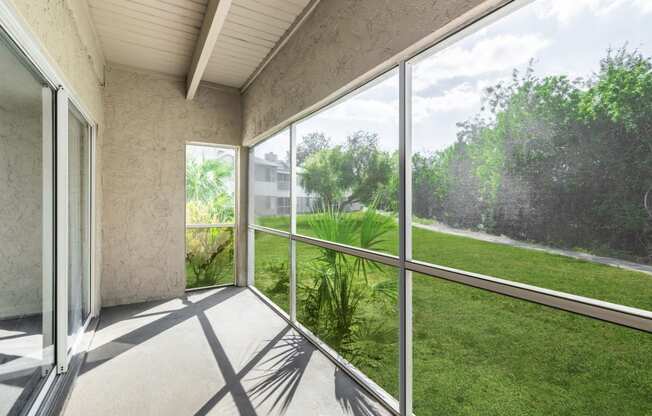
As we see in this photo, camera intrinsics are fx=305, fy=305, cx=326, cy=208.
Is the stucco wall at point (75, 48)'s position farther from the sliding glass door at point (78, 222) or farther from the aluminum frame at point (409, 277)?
the aluminum frame at point (409, 277)

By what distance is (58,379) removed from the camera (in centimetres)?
185

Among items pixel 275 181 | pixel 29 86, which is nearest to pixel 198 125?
pixel 275 181

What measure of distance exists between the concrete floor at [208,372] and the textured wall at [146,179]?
0.64 meters

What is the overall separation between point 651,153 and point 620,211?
21 centimetres

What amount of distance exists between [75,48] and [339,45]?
1871 mm

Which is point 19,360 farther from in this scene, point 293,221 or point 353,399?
point 293,221

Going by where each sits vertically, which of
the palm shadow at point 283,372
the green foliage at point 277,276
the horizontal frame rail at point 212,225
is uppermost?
the horizontal frame rail at point 212,225

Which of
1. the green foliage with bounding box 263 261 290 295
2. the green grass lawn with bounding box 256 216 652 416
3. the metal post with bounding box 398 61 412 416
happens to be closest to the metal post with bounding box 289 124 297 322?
the green grass lawn with bounding box 256 216 652 416

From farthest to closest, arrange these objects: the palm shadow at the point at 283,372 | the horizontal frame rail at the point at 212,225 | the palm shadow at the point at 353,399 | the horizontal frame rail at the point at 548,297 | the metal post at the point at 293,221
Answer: the horizontal frame rail at the point at 212,225, the metal post at the point at 293,221, the palm shadow at the point at 283,372, the palm shadow at the point at 353,399, the horizontal frame rail at the point at 548,297

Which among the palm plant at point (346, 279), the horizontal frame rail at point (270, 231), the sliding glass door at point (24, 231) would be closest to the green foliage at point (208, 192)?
the horizontal frame rail at point (270, 231)

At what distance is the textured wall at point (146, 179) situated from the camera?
11.9 feet

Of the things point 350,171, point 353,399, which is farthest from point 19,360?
point 350,171

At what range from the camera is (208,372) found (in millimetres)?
2152

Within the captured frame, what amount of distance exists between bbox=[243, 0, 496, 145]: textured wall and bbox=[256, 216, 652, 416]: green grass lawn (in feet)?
3.78
